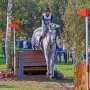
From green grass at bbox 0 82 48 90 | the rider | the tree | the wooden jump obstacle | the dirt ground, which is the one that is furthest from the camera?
the tree

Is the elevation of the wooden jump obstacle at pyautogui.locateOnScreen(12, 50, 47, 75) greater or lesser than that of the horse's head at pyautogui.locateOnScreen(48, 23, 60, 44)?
lesser

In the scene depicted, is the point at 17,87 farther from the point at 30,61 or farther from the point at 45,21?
Answer: the point at 30,61

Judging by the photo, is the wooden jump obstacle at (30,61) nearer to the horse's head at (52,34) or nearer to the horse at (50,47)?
the horse at (50,47)

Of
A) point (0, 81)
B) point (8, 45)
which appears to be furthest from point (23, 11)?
point (0, 81)

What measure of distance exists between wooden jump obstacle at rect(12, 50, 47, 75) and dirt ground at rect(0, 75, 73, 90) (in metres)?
0.56

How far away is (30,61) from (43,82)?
238cm

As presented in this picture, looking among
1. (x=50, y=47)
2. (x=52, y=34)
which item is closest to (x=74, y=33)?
(x=50, y=47)

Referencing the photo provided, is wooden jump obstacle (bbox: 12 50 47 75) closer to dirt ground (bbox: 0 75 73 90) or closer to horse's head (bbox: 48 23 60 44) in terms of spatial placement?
dirt ground (bbox: 0 75 73 90)

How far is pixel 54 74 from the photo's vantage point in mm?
19109

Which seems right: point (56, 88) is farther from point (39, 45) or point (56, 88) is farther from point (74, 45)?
point (74, 45)

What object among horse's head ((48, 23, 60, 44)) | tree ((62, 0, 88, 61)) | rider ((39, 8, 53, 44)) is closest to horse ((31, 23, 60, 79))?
horse's head ((48, 23, 60, 44))

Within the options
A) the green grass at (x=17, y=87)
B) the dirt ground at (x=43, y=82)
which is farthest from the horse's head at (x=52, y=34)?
the green grass at (x=17, y=87)

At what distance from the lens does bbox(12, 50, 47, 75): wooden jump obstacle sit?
1906cm

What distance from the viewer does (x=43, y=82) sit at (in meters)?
17.2
